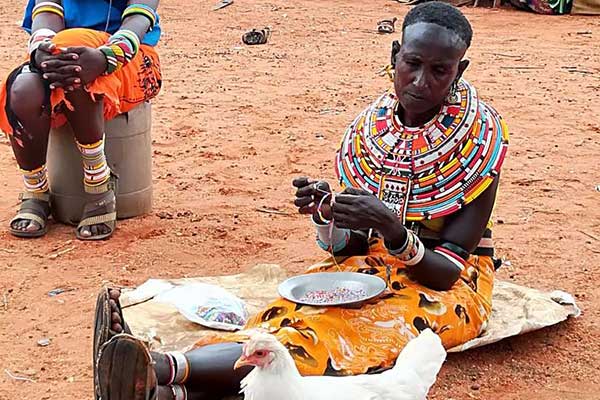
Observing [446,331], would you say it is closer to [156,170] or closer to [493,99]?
[156,170]

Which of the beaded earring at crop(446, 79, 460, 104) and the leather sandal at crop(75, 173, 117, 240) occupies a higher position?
the beaded earring at crop(446, 79, 460, 104)

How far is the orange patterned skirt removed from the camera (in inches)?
106

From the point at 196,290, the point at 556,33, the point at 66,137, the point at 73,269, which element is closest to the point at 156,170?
the point at 66,137

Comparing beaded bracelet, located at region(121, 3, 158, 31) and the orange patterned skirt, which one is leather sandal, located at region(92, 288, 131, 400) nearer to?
the orange patterned skirt

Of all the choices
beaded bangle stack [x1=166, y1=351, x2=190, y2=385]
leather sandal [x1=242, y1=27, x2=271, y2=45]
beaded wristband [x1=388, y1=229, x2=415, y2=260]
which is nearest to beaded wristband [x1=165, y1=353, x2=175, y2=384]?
beaded bangle stack [x1=166, y1=351, x2=190, y2=385]

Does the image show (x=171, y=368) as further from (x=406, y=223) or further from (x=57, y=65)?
(x=57, y=65)

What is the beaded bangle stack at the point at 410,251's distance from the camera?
9.05ft

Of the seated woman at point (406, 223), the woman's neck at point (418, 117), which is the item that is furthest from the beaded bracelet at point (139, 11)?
the woman's neck at point (418, 117)

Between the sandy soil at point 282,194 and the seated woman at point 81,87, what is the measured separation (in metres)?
0.18

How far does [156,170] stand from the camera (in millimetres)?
5609

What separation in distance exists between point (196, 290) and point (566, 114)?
436cm

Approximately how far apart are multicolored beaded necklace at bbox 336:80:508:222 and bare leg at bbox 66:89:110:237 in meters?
1.66

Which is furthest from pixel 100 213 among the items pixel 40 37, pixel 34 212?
pixel 40 37

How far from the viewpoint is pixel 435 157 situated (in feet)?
9.75
